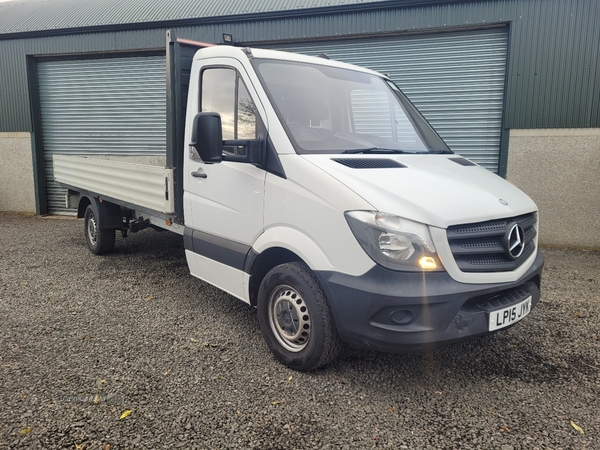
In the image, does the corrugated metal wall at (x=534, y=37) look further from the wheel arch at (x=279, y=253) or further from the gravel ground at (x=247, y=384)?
the wheel arch at (x=279, y=253)

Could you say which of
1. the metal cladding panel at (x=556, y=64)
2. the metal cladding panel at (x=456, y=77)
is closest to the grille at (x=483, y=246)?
the metal cladding panel at (x=556, y=64)

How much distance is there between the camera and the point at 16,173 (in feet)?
37.2

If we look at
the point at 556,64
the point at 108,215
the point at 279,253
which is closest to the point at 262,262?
the point at 279,253

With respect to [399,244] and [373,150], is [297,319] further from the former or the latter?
[373,150]

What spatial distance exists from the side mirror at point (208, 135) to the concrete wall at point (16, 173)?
31.0ft

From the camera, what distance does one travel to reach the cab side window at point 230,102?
3760 millimetres

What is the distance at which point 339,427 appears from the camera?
281 cm

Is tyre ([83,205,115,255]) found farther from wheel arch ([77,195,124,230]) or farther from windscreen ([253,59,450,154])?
windscreen ([253,59,450,154])

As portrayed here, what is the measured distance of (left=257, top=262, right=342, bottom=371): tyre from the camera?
317 centimetres

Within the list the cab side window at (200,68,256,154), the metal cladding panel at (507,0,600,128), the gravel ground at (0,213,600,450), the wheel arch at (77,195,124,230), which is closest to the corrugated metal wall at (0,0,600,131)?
the metal cladding panel at (507,0,600,128)

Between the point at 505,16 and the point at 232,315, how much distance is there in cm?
658

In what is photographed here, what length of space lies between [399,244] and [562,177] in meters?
6.17

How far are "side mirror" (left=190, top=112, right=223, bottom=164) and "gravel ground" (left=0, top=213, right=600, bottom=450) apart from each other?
1577 millimetres

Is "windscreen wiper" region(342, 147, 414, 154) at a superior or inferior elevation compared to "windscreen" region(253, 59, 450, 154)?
inferior
